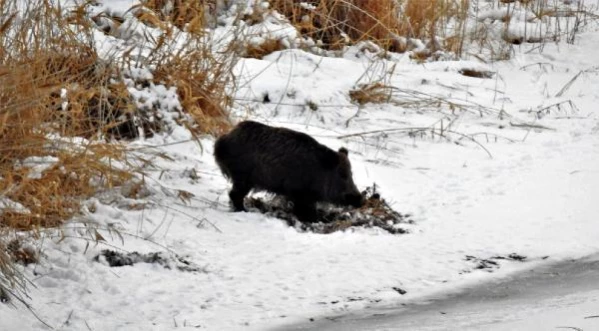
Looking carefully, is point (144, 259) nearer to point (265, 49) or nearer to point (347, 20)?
point (265, 49)

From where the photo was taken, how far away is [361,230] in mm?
7195

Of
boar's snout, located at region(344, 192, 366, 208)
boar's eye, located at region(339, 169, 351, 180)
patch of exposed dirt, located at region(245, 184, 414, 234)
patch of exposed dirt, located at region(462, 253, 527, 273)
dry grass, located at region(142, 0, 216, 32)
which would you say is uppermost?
dry grass, located at region(142, 0, 216, 32)

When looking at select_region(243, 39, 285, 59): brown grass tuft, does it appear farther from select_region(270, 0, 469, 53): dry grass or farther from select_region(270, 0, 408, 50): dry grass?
select_region(270, 0, 408, 50): dry grass

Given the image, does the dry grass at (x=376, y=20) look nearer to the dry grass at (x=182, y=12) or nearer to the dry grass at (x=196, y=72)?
the dry grass at (x=182, y=12)

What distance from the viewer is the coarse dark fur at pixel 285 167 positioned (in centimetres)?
742

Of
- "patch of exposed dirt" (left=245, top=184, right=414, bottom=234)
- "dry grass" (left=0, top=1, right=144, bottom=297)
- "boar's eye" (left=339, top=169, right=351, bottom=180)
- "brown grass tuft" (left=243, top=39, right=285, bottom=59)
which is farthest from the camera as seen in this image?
"brown grass tuft" (left=243, top=39, right=285, bottom=59)

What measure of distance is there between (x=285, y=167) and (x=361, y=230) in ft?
2.34

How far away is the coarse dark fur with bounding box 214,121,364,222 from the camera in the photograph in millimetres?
7418

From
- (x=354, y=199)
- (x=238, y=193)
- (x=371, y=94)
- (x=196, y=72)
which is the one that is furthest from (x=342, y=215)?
(x=371, y=94)

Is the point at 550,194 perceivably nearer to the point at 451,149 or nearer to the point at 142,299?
the point at 451,149

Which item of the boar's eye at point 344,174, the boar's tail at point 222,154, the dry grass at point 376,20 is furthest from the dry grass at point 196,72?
the dry grass at point 376,20

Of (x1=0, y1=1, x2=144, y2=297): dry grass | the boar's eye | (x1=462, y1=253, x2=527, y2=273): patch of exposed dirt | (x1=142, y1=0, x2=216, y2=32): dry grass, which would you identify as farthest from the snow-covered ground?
(x1=142, y1=0, x2=216, y2=32): dry grass

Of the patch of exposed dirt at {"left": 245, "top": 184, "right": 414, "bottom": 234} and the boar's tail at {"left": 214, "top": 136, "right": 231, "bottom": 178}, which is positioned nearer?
the patch of exposed dirt at {"left": 245, "top": 184, "right": 414, "bottom": 234}

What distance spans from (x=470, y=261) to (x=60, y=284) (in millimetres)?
2459
